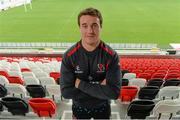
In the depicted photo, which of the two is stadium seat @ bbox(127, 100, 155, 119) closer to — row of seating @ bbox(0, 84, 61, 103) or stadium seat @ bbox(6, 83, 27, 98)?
row of seating @ bbox(0, 84, 61, 103)

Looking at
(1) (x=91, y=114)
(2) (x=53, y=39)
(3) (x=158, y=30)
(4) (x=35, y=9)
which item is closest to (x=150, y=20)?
(3) (x=158, y=30)

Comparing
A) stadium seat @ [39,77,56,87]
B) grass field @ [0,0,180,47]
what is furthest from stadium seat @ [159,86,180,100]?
grass field @ [0,0,180,47]

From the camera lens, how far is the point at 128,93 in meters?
6.20

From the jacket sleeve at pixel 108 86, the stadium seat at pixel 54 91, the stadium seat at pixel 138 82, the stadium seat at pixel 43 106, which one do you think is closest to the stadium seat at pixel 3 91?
the stadium seat at pixel 54 91

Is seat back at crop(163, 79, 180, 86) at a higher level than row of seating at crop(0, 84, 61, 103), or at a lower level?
lower

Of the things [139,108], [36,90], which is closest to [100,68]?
[139,108]

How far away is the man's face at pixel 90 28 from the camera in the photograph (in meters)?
3.21

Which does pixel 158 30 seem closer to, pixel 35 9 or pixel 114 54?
pixel 35 9

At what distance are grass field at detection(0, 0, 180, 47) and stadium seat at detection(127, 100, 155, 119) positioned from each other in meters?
20.8

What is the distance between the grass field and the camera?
28062mm

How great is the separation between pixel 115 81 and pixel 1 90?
3.40 meters

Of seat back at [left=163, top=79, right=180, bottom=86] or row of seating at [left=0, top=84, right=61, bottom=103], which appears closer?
row of seating at [left=0, top=84, right=61, bottom=103]

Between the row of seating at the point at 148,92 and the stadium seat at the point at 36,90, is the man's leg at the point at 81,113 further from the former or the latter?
the stadium seat at the point at 36,90

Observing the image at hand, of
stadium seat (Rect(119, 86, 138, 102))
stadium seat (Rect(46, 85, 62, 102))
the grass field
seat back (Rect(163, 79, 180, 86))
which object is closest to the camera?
stadium seat (Rect(119, 86, 138, 102))
